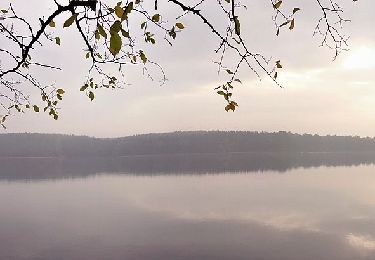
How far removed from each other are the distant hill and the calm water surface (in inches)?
4036

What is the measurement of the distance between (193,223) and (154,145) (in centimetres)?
12393

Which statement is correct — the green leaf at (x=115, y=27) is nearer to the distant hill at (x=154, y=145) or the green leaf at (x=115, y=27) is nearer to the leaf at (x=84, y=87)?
the leaf at (x=84, y=87)

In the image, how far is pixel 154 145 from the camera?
15400 centimetres

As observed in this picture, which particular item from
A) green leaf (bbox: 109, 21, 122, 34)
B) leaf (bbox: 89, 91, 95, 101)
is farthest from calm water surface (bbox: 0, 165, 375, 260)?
green leaf (bbox: 109, 21, 122, 34)

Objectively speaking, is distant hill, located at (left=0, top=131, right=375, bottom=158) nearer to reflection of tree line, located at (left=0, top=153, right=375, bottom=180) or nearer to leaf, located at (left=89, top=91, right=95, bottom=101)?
reflection of tree line, located at (left=0, top=153, right=375, bottom=180)

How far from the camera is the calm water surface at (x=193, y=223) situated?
74.4 feet

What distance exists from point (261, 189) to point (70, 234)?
101 feet

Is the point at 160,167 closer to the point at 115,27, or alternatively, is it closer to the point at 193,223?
the point at 193,223

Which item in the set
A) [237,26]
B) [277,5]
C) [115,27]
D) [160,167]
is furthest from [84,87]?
[160,167]

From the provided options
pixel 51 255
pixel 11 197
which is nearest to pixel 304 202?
pixel 51 255

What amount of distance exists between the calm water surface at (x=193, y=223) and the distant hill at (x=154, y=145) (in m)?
103

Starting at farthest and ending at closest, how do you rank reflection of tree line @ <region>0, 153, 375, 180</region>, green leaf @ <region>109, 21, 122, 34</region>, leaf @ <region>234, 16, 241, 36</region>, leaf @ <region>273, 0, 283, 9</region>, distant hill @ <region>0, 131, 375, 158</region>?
distant hill @ <region>0, 131, 375, 158</region>, reflection of tree line @ <region>0, 153, 375, 180</region>, leaf @ <region>273, 0, 283, 9</region>, leaf @ <region>234, 16, 241, 36</region>, green leaf @ <region>109, 21, 122, 34</region>

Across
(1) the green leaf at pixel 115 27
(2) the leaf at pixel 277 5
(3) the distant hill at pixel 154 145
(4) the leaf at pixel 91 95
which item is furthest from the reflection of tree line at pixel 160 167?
(1) the green leaf at pixel 115 27

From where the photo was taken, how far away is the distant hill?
513ft
